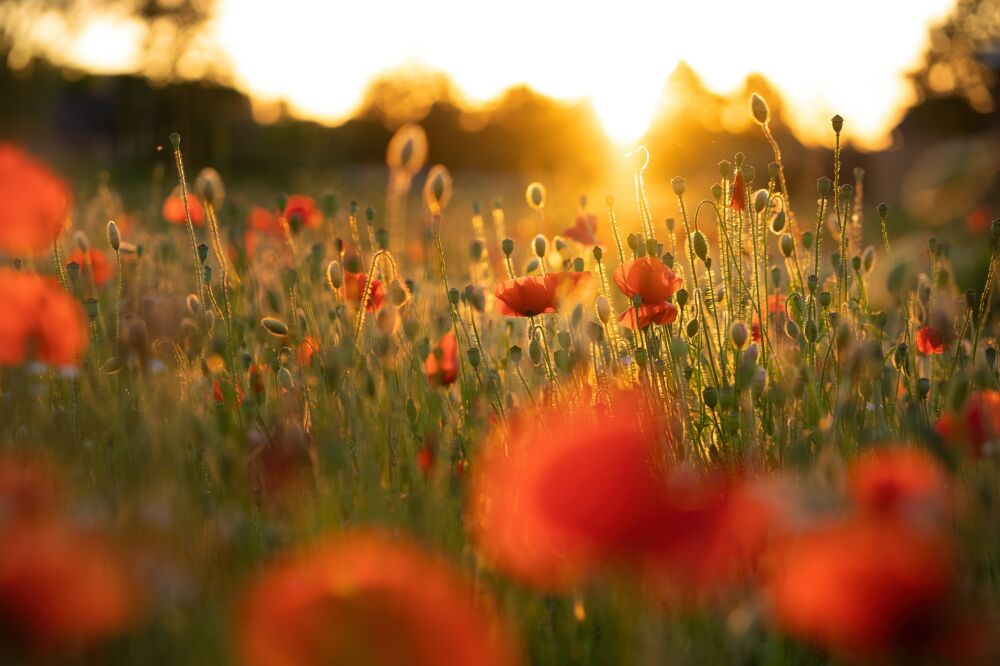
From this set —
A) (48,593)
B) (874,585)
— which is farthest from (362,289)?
(874,585)

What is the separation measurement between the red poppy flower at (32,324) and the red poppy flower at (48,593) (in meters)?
0.74

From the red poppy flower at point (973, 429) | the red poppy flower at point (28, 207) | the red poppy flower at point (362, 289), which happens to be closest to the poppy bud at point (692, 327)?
the red poppy flower at point (973, 429)

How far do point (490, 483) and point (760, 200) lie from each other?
963mm

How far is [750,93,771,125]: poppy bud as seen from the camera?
7.41 ft

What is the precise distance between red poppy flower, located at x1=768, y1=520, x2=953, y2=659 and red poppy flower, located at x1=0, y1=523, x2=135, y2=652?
24.9 inches

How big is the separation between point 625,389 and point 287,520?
0.83 metres

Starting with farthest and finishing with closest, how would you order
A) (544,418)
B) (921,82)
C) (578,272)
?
(921,82)
(578,272)
(544,418)

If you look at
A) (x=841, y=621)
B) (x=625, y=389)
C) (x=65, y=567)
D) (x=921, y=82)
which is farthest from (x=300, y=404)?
(x=921, y=82)

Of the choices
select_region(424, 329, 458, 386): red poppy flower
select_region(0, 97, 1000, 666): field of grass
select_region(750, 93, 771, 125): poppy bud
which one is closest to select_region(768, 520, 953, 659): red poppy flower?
select_region(0, 97, 1000, 666): field of grass

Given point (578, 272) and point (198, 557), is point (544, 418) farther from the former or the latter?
point (198, 557)

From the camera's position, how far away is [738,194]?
2.27 m

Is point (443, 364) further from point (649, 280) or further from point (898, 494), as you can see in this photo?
point (898, 494)

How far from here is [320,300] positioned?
2820 millimetres

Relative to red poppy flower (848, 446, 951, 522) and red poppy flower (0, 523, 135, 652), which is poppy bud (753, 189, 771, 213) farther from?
red poppy flower (0, 523, 135, 652)
